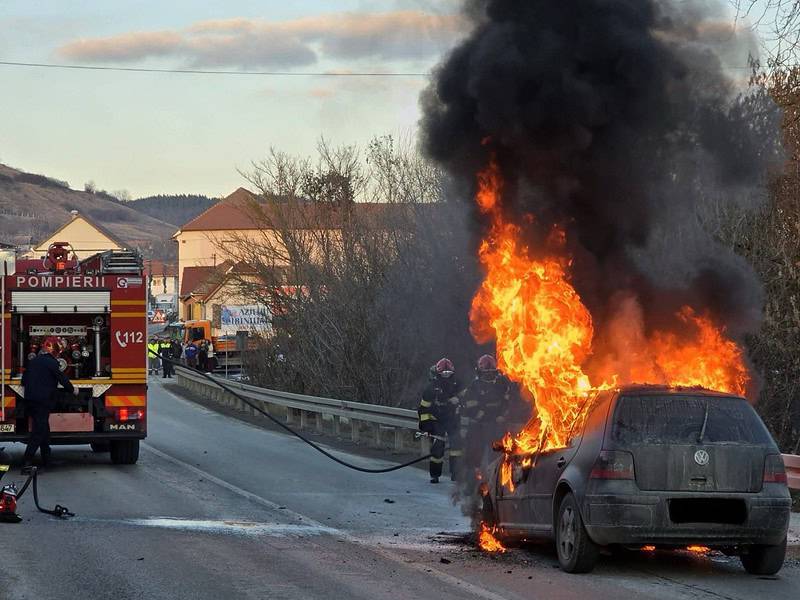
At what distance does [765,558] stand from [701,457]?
37.4 inches

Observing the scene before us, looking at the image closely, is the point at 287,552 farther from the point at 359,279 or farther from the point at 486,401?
the point at 359,279

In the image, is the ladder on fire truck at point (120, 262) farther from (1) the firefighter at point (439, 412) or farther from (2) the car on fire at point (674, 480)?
(2) the car on fire at point (674, 480)

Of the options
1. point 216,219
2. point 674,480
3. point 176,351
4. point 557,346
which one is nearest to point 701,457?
point 674,480

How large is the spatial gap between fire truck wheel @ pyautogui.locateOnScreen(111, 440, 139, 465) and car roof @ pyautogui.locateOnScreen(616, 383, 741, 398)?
10096 millimetres

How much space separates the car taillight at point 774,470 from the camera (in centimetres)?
861

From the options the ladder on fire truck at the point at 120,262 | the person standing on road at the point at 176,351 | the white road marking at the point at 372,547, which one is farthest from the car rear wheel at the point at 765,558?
the person standing on road at the point at 176,351

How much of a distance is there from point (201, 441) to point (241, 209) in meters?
17.2

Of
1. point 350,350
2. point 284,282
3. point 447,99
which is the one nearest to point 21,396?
point 447,99

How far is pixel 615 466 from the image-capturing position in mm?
Result: 8516

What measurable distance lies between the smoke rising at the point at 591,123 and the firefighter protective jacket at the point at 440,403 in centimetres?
421

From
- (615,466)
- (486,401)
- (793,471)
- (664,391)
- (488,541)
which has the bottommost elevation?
(488,541)

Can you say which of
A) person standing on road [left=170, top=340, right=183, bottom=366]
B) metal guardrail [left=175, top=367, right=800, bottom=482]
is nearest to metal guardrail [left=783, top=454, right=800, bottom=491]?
metal guardrail [left=175, top=367, right=800, bottom=482]

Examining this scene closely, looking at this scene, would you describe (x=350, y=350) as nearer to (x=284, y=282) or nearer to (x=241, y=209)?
(x=284, y=282)

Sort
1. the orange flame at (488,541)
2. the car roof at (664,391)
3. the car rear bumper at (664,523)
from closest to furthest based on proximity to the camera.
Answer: the car rear bumper at (664,523) < the car roof at (664,391) < the orange flame at (488,541)
